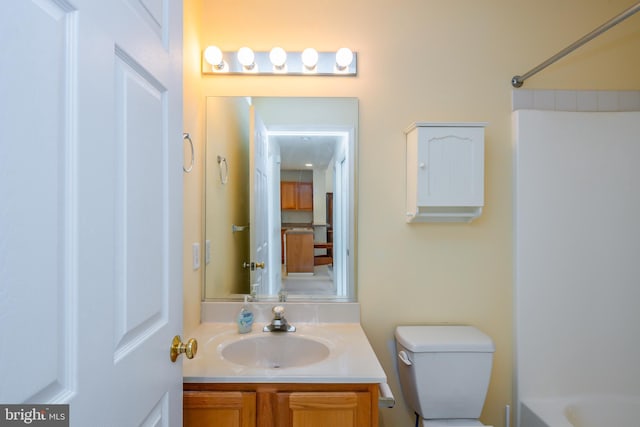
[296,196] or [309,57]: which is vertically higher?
[309,57]

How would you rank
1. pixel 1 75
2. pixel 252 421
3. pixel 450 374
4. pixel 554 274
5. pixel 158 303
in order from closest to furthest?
pixel 1 75, pixel 158 303, pixel 252 421, pixel 450 374, pixel 554 274

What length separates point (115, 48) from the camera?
572 millimetres

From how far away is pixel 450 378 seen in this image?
1.36m

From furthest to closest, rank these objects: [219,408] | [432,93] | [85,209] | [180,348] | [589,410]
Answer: [432,93] → [589,410] → [219,408] → [180,348] → [85,209]

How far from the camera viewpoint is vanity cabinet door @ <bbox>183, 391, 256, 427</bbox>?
106 centimetres

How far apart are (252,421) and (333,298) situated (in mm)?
647

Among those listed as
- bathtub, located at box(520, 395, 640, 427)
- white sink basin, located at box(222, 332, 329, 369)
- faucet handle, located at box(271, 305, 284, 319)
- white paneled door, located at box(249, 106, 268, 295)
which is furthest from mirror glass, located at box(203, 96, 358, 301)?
bathtub, located at box(520, 395, 640, 427)

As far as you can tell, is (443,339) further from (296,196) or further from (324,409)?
(296,196)

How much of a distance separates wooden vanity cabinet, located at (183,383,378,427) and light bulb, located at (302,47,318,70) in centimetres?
135

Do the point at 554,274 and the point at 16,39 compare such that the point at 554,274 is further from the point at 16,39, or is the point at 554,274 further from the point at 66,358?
the point at 16,39

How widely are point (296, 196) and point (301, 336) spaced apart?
669 millimetres

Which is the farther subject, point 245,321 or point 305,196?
point 305,196

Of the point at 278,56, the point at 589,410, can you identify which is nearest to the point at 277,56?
the point at 278,56

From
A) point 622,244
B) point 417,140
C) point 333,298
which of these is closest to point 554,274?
point 622,244
